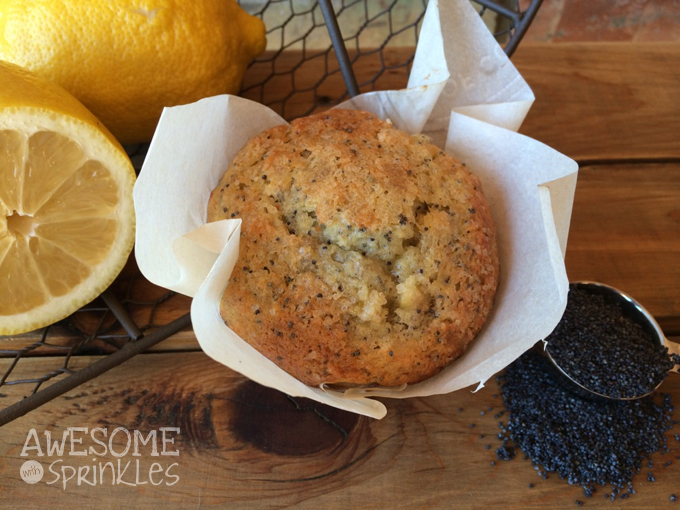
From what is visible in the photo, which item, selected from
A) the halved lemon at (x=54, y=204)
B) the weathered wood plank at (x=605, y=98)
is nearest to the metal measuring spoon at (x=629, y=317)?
the weathered wood plank at (x=605, y=98)

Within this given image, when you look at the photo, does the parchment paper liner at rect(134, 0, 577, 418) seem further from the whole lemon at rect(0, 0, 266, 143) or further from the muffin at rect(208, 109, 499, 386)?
the whole lemon at rect(0, 0, 266, 143)

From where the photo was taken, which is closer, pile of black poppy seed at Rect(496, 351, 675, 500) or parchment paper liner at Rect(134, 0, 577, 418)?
parchment paper liner at Rect(134, 0, 577, 418)

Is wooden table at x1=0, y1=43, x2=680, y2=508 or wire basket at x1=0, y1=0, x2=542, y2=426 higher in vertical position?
wire basket at x1=0, y1=0, x2=542, y2=426

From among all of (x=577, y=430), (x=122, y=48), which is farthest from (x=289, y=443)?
(x=122, y=48)

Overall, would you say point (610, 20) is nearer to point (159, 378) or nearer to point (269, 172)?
point (269, 172)

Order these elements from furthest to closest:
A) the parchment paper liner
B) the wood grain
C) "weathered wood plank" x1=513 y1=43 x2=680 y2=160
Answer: "weathered wood plank" x1=513 y1=43 x2=680 y2=160
the wood grain
the parchment paper liner

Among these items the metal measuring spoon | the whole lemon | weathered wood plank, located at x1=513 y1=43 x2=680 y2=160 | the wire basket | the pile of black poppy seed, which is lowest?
the pile of black poppy seed

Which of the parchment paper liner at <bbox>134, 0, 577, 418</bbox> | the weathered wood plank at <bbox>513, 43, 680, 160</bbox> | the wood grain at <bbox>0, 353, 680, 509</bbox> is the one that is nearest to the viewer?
the parchment paper liner at <bbox>134, 0, 577, 418</bbox>

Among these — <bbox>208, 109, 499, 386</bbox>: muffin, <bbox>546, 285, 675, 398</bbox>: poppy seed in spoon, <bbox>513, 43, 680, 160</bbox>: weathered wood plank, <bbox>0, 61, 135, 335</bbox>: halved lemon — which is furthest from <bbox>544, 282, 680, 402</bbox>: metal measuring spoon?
<bbox>0, 61, 135, 335</bbox>: halved lemon
